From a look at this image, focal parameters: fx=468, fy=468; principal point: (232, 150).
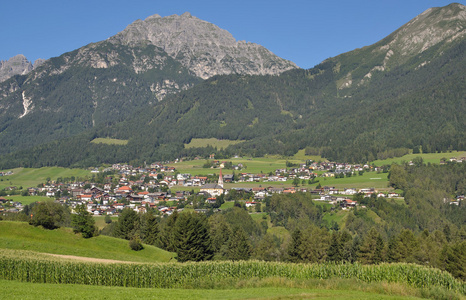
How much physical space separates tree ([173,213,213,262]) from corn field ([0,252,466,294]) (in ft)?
67.1

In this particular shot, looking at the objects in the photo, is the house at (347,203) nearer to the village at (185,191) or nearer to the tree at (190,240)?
the village at (185,191)

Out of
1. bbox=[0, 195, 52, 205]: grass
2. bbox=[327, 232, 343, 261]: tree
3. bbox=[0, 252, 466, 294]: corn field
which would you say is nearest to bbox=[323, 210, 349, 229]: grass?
bbox=[327, 232, 343, 261]: tree

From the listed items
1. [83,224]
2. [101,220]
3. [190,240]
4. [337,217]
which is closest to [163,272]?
[190,240]

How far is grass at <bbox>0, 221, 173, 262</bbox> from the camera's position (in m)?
55.3

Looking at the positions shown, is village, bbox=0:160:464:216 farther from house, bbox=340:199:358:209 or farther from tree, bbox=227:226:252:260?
tree, bbox=227:226:252:260

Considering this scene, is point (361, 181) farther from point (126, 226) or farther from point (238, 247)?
point (126, 226)

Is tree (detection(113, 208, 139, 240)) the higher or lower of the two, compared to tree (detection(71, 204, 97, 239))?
lower

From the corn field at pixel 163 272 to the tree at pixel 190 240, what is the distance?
20440mm

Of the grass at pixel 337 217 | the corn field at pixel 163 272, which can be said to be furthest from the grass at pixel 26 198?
the corn field at pixel 163 272

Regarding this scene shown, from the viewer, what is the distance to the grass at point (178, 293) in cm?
3195

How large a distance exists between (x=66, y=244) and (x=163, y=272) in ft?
75.5

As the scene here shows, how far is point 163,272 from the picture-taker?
40.8 metres

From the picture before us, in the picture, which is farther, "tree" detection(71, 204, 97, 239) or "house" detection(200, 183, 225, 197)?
"house" detection(200, 183, 225, 197)

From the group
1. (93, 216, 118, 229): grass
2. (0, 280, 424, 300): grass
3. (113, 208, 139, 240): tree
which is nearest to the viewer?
(0, 280, 424, 300): grass
